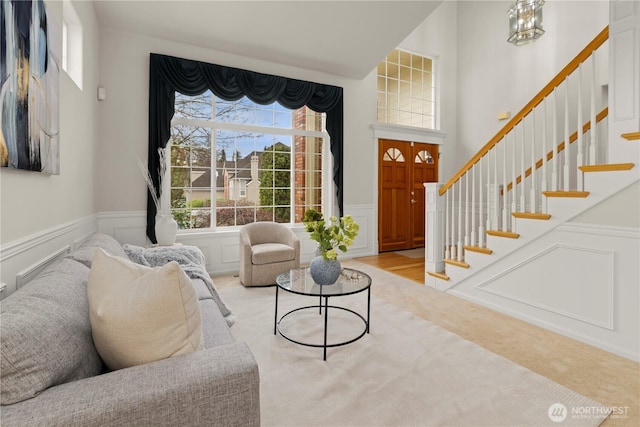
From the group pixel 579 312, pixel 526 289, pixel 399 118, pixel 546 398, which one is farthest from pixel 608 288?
pixel 399 118

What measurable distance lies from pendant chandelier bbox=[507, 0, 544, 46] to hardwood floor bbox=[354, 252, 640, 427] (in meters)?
2.55

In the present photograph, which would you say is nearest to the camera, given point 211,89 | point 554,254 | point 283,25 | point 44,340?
point 44,340

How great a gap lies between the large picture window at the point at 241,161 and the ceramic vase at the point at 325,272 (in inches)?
96.9

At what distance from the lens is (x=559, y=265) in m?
2.64

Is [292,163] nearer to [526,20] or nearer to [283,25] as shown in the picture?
[283,25]

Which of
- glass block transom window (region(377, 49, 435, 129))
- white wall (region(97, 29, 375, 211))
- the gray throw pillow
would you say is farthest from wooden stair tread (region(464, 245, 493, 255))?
white wall (region(97, 29, 375, 211))

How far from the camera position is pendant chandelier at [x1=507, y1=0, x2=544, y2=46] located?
9.48ft

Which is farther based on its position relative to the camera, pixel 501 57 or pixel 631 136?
pixel 501 57

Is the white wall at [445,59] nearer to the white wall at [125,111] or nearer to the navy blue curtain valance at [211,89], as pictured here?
the navy blue curtain valance at [211,89]

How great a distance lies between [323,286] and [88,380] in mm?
1659

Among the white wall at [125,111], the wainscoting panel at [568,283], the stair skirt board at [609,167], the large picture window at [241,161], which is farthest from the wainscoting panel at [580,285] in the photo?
the white wall at [125,111]

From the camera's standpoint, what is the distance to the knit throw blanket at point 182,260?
8.18 ft

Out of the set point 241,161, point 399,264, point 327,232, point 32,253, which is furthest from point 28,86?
point 399,264

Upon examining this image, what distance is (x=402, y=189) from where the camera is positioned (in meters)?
6.14
